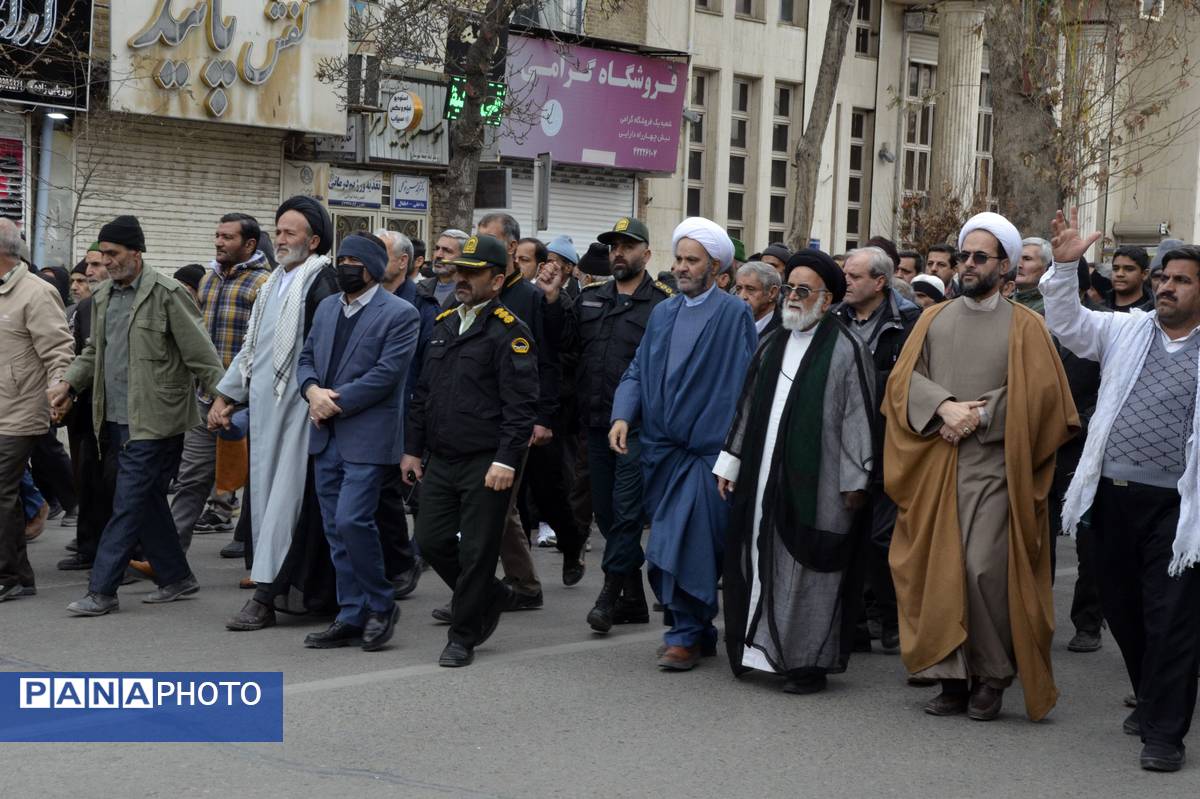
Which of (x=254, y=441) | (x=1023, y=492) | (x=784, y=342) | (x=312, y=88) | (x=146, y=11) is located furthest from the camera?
(x=312, y=88)

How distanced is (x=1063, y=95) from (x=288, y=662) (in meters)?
16.2

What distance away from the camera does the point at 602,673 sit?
308 inches

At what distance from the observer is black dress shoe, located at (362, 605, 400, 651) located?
8110 mm

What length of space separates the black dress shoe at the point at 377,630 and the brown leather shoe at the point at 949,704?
2.58 meters

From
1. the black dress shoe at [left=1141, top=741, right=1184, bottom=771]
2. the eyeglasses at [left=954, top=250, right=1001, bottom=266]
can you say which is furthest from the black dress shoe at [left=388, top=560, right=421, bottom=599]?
the black dress shoe at [left=1141, top=741, right=1184, bottom=771]

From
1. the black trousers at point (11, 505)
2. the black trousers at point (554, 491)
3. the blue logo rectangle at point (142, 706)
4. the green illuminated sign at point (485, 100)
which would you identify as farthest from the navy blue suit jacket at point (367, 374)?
the green illuminated sign at point (485, 100)

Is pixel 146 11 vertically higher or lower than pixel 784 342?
higher

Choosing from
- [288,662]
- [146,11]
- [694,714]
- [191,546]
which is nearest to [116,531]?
[288,662]

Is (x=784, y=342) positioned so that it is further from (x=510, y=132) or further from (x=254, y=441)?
(x=510, y=132)

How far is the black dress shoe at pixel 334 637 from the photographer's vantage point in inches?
320

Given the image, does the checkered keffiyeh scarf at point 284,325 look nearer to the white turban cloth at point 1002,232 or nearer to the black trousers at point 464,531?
the black trousers at point 464,531

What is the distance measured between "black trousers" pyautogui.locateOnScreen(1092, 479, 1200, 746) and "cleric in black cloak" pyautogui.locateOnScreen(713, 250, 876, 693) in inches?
44.1

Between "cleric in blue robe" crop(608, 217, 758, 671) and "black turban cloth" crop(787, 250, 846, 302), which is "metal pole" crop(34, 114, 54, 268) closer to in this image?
"cleric in blue robe" crop(608, 217, 758, 671)

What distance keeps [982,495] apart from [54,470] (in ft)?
21.7
